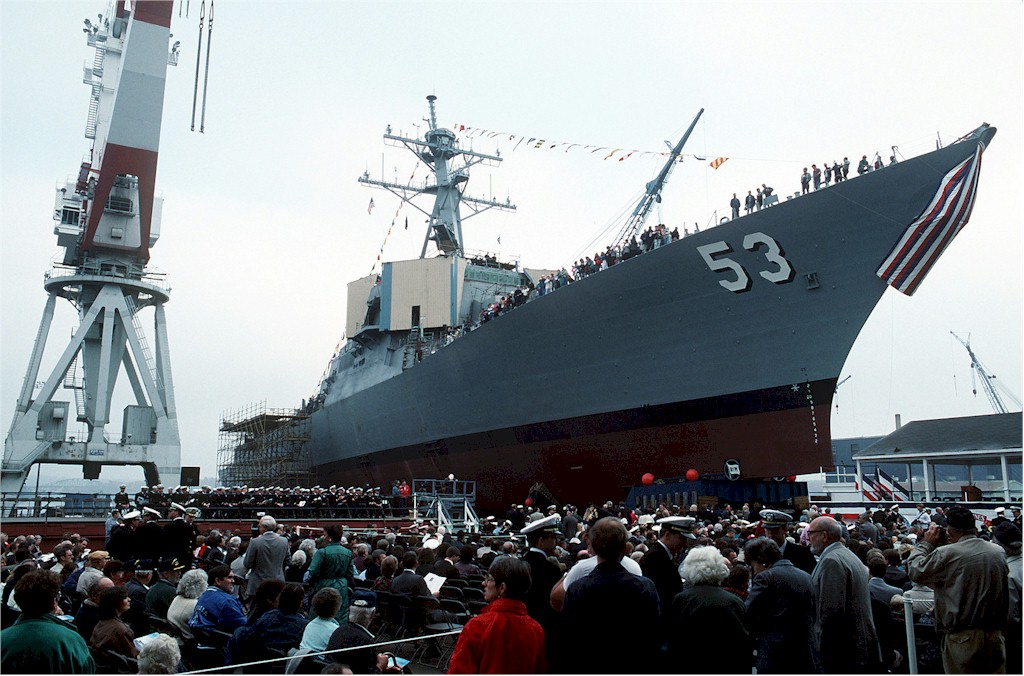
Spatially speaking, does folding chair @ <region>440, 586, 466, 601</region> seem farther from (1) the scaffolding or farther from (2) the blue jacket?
(1) the scaffolding

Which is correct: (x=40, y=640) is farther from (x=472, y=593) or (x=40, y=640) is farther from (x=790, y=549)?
(x=472, y=593)

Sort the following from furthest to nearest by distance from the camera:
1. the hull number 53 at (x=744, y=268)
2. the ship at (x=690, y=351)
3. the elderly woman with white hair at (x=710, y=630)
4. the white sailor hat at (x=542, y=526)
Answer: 1. the hull number 53 at (x=744, y=268)
2. the ship at (x=690, y=351)
3. the white sailor hat at (x=542, y=526)
4. the elderly woman with white hair at (x=710, y=630)

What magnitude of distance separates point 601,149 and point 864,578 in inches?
734

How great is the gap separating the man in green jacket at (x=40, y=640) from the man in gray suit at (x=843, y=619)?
3.62m

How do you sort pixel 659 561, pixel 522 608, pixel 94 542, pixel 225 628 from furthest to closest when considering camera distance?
pixel 94 542 < pixel 225 628 < pixel 659 561 < pixel 522 608

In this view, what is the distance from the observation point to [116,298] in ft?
76.9

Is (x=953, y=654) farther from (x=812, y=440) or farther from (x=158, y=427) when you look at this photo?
(x=158, y=427)

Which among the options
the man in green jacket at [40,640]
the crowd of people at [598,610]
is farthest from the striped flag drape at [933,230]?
the man in green jacket at [40,640]

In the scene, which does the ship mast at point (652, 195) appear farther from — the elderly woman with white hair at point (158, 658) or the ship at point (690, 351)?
the elderly woman with white hair at point (158, 658)

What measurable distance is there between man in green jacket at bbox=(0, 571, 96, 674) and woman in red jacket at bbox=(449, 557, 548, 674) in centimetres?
154

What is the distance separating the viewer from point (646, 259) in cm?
1752

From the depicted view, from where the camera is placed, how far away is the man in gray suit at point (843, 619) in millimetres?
4273

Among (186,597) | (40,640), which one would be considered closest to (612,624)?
(40,640)

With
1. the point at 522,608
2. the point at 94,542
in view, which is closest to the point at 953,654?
the point at 522,608
